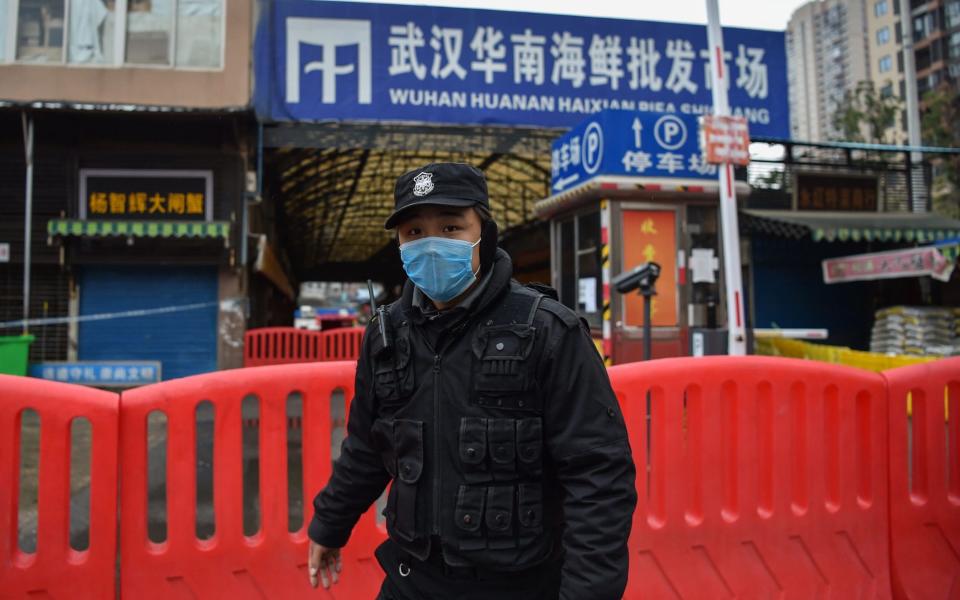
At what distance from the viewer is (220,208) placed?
12258 mm

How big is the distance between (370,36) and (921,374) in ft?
38.4

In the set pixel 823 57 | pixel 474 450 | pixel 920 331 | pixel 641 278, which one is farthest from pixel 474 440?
pixel 823 57

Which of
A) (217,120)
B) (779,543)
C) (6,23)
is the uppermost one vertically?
(6,23)

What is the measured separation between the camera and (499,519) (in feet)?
5.18

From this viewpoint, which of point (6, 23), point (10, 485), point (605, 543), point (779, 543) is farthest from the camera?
point (6, 23)

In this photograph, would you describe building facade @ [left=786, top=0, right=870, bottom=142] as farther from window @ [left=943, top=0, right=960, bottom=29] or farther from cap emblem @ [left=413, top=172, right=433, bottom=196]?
cap emblem @ [left=413, top=172, right=433, bottom=196]

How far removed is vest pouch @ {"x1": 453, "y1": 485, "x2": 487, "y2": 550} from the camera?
5.20ft

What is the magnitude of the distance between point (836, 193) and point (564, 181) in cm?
721

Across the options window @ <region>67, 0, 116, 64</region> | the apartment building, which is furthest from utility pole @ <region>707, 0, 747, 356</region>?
the apartment building

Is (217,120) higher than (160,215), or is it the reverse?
(217,120)

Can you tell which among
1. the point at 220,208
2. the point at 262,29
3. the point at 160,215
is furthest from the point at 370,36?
the point at 160,215

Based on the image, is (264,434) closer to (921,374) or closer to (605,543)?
(605,543)

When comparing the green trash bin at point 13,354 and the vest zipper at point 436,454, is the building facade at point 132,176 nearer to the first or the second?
the green trash bin at point 13,354

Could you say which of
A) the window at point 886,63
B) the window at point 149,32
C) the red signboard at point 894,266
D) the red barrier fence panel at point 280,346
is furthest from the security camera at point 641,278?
the window at point 886,63
